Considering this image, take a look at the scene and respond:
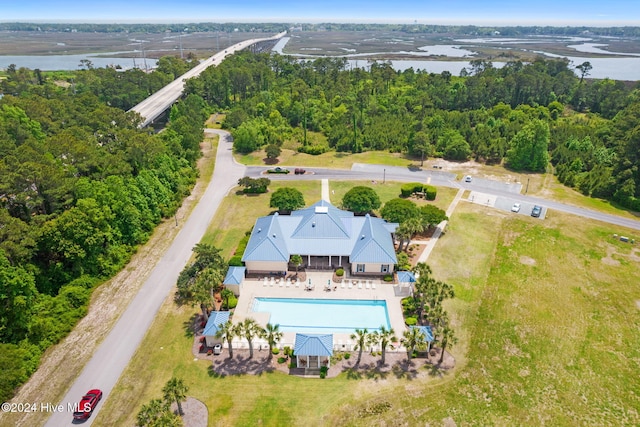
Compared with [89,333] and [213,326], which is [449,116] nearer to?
[213,326]

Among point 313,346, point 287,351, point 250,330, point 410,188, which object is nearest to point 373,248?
point 313,346

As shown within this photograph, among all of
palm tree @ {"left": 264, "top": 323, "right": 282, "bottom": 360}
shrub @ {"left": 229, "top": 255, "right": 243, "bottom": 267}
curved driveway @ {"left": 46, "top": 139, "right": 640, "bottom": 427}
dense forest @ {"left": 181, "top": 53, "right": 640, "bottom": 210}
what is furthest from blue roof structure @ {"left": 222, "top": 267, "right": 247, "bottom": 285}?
dense forest @ {"left": 181, "top": 53, "right": 640, "bottom": 210}

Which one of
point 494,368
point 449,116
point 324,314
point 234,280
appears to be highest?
→ point 449,116

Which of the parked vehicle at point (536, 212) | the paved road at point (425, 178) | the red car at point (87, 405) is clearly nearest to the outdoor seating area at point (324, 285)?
the red car at point (87, 405)

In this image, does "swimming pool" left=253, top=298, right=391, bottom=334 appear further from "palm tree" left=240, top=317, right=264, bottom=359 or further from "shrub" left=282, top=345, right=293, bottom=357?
"palm tree" left=240, top=317, right=264, bottom=359

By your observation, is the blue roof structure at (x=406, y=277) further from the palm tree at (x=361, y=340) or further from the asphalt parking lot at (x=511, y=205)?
the asphalt parking lot at (x=511, y=205)

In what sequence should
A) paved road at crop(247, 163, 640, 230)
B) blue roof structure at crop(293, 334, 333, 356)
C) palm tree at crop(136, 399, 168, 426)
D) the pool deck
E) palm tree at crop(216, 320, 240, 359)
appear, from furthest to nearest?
paved road at crop(247, 163, 640, 230) < the pool deck < palm tree at crop(216, 320, 240, 359) < blue roof structure at crop(293, 334, 333, 356) < palm tree at crop(136, 399, 168, 426)
